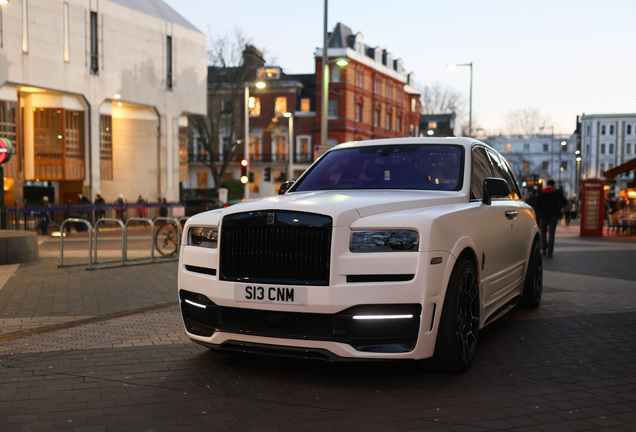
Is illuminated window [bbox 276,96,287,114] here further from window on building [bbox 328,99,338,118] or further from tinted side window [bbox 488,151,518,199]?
tinted side window [bbox 488,151,518,199]

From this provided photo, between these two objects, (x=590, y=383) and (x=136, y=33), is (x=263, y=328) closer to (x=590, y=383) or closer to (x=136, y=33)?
(x=590, y=383)

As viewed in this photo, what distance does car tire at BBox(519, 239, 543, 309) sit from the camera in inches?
306

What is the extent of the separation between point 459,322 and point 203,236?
2089mm

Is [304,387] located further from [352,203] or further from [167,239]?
[167,239]

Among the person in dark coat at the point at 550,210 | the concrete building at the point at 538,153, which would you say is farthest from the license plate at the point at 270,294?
the concrete building at the point at 538,153

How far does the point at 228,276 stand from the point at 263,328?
47 centimetres

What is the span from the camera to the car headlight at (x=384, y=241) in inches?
176

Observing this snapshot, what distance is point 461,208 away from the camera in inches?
205

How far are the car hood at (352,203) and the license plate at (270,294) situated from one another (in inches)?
21.5

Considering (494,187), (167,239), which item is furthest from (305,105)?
(494,187)

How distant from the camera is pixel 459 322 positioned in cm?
489

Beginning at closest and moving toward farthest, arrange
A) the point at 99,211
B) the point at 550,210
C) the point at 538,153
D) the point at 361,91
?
the point at 550,210 < the point at 99,211 < the point at 361,91 < the point at 538,153

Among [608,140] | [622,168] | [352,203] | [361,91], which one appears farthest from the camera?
[608,140]

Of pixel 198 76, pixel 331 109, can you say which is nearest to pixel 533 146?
pixel 331 109
